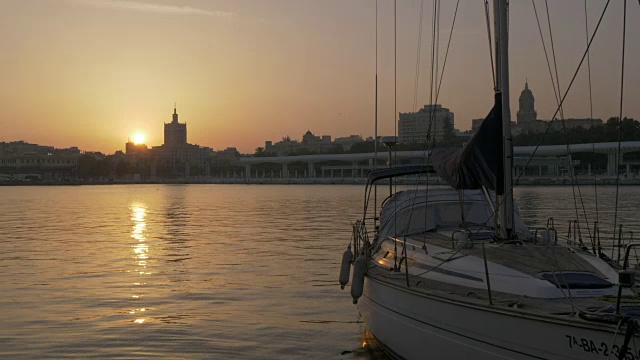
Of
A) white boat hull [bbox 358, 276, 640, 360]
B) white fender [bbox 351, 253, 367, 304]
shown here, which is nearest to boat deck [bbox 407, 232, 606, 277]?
white boat hull [bbox 358, 276, 640, 360]

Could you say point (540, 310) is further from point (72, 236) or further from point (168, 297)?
point (72, 236)

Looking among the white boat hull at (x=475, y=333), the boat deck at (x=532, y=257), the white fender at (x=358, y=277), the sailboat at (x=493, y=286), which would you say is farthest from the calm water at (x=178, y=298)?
the boat deck at (x=532, y=257)

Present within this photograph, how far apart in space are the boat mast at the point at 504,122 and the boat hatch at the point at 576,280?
1.73m

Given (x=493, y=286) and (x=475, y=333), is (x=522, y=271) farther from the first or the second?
(x=475, y=333)

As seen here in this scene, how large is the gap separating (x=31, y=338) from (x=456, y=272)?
857cm

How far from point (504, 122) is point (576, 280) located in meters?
2.83

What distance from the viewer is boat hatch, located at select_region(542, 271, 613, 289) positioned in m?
10.0

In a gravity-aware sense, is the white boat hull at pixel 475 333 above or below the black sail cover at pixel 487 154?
below

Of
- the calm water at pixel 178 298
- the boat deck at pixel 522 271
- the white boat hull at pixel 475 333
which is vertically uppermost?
the boat deck at pixel 522 271

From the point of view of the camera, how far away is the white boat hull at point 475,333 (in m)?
8.09

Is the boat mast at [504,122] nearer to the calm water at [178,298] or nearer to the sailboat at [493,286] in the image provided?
the sailboat at [493,286]

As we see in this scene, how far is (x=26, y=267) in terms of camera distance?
25.2 metres

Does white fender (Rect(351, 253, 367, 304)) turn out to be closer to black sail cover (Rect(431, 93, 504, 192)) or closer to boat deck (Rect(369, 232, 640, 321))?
boat deck (Rect(369, 232, 640, 321))

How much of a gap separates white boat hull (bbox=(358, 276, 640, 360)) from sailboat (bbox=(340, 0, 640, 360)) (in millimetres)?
11
